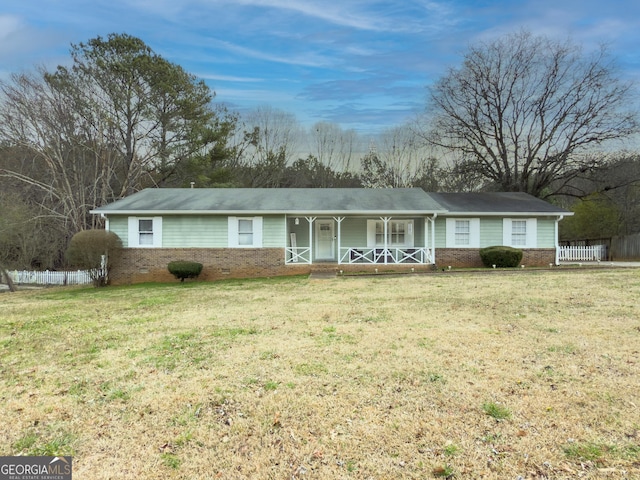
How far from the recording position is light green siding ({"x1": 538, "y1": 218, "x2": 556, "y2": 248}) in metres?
18.8

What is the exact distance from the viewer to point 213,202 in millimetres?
18297

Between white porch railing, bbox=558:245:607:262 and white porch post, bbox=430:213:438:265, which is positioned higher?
white porch post, bbox=430:213:438:265

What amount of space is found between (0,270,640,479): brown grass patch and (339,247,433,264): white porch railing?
9.58m

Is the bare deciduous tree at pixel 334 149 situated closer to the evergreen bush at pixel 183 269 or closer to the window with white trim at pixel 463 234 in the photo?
the window with white trim at pixel 463 234

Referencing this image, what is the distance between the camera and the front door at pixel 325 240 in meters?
19.6

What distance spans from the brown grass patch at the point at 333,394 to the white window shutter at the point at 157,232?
928 centimetres

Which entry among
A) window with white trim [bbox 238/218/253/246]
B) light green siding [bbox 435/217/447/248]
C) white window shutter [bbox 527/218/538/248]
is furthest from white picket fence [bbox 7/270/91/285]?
white window shutter [bbox 527/218/538/248]

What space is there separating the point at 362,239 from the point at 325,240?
1.82 metres

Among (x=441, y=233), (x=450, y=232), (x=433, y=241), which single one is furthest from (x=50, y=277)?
(x=450, y=232)

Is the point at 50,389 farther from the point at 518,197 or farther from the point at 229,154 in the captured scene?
the point at 229,154

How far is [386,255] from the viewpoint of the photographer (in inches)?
700

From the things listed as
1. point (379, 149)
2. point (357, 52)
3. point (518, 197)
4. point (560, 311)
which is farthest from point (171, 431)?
point (379, 149)

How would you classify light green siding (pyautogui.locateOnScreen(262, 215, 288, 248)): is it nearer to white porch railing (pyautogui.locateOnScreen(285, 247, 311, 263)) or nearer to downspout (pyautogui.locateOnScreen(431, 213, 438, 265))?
white porch railing (pyautogui.locateOnScreen(285, 247, 311, 263))

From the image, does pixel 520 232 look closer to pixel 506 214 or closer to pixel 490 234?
pixel 506 214
